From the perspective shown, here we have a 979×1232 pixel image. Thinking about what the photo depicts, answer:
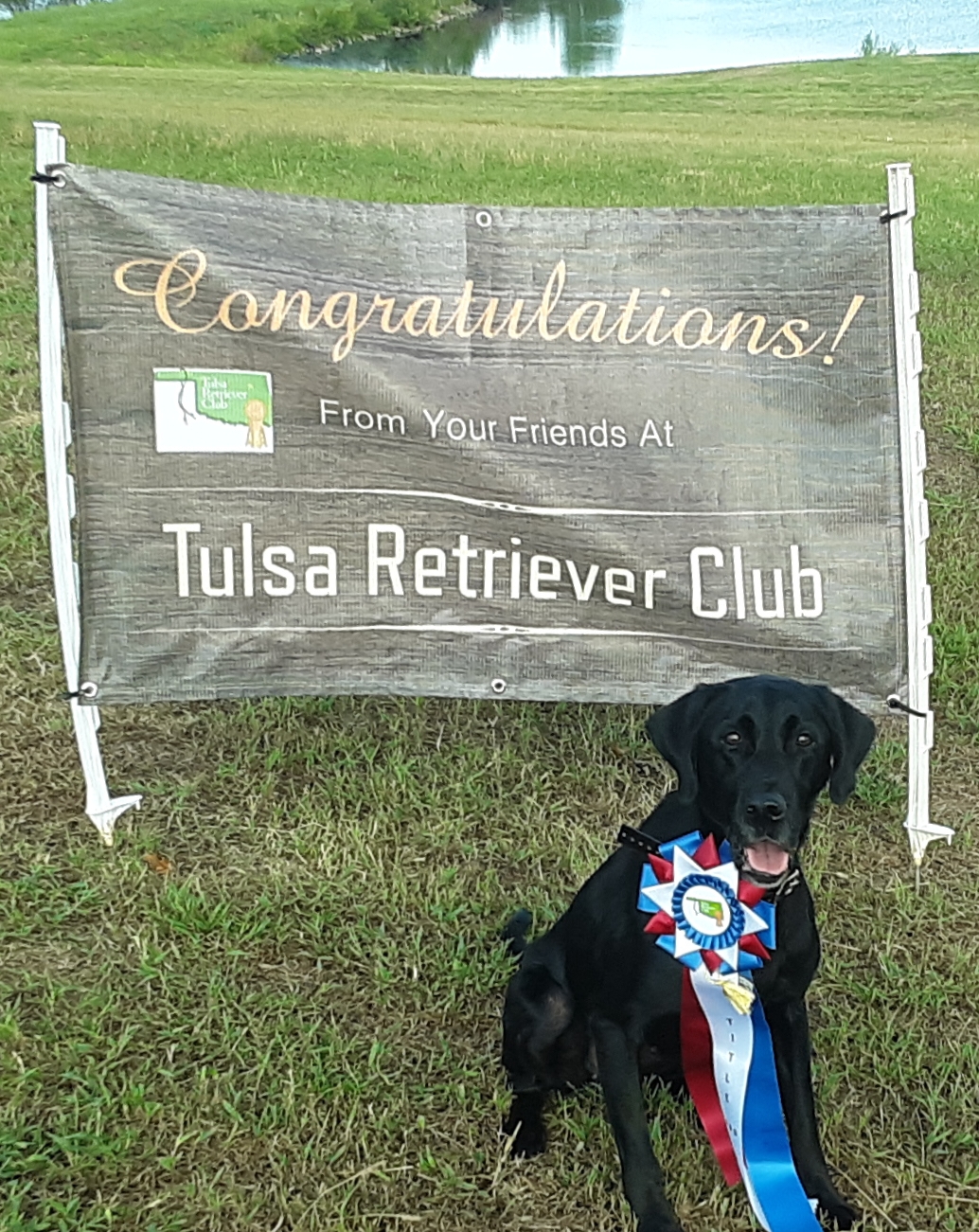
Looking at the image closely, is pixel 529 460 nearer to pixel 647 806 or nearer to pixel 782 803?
pixel 647 806

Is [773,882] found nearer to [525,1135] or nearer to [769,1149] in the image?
[769,1149]

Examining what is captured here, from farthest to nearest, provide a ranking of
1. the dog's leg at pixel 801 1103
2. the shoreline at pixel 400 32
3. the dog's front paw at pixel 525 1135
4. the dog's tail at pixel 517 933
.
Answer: the shoreline at pixel 400 32 → the dog's tail at pixel 517 933 → the dog's front paw at pixel 525 1135 → the dog's leg at pixel 801 1103

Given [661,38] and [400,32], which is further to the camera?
[400,32]

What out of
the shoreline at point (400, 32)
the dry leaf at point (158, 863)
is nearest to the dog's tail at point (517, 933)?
the dry leaf at point (158, 863)

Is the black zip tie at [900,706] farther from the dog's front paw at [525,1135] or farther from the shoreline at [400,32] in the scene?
the shoreline at [400,32]

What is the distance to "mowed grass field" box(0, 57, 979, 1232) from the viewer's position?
7.81 feet

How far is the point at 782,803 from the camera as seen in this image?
2.21 m

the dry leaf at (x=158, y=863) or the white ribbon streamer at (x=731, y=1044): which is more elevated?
the dry leaf at (x=158, y=863)

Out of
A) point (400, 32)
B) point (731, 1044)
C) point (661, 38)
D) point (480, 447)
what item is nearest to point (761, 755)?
point (731, 1044)

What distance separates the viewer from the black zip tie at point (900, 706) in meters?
3.27

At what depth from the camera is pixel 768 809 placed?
2.21m

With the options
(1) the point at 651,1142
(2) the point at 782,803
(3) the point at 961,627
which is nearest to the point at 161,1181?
(1) the point at 651,1142

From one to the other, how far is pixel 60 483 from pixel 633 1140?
2043 millimetres

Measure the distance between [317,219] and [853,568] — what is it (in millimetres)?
1589
